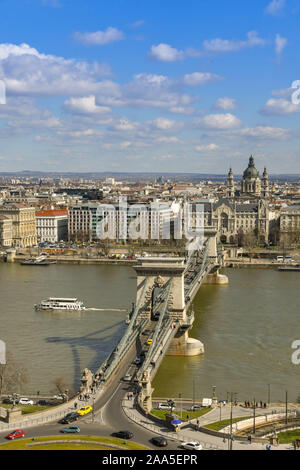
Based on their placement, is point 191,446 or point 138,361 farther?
point 138,361

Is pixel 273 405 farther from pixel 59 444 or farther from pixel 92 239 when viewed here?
pixel 92 239

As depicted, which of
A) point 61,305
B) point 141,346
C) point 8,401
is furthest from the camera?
point 61,305

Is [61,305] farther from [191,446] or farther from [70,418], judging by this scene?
[191,446]

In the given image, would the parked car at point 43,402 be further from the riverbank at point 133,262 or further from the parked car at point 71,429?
Answer: the riverbank at point 133,262

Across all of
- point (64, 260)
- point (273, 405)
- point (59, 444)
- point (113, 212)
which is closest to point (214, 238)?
point (64, 260)

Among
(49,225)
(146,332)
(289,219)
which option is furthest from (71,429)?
(289,219)

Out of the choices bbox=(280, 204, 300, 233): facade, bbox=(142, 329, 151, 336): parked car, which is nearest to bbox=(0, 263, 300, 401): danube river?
bbox=(142, 329, 151, 336): parked car

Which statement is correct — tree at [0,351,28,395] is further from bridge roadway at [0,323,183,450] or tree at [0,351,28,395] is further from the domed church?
the domed church
